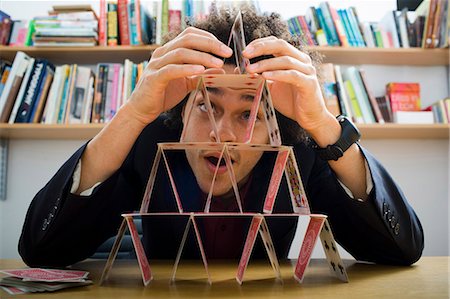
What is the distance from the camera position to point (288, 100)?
1.27 meters

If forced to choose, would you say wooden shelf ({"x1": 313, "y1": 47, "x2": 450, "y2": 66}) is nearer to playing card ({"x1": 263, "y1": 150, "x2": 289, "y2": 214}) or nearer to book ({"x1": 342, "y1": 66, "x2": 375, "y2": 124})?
book ({"x1": 342, "y1": 66, "x2": 375, "y2": 124})

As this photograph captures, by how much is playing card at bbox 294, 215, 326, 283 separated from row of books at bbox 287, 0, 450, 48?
1948 mm

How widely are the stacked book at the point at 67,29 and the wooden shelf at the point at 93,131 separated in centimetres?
50

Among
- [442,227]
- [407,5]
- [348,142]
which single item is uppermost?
[407,5]

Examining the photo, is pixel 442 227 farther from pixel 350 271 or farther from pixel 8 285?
pixel 8 285

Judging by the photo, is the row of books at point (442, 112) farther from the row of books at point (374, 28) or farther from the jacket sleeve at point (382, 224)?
the jacket sleeve at point (382, 224)

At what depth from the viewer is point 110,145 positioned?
4.03 ft

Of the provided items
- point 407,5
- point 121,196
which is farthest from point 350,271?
point 407,5

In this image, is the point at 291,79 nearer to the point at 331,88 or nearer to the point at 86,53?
the point at 331,88

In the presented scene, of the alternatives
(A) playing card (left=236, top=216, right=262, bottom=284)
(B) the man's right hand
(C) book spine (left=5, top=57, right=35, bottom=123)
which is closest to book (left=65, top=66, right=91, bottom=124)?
(C) book spine (left=5, top=57, right=35, bottom=123)

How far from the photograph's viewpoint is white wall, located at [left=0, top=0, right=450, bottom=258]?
3053 millimetres

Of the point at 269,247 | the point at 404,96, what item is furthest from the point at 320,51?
the point at 269,247

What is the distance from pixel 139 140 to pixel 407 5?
236 centimetres

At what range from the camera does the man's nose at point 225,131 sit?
4.30 ft
